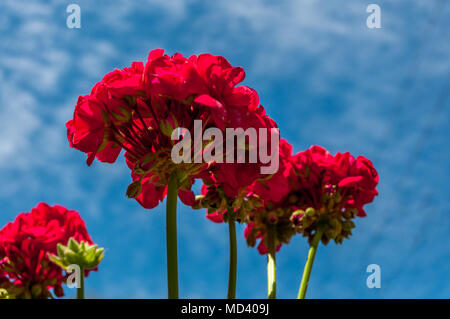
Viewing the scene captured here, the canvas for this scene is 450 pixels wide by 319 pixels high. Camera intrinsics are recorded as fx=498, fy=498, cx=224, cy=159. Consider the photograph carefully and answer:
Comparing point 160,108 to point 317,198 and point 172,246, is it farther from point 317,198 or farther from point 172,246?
point 317,198

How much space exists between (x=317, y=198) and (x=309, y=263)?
29 centimetres

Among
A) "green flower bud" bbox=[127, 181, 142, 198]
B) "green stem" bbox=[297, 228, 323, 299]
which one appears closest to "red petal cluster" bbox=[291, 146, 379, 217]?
"green stem" bbox=[297, 228, 323, 299]

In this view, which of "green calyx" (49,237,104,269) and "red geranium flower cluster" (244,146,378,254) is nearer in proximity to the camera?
"green calyx" (49,237,104,269)

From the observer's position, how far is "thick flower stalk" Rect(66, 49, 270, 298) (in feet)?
4.02

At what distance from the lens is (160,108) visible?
126 centimetres

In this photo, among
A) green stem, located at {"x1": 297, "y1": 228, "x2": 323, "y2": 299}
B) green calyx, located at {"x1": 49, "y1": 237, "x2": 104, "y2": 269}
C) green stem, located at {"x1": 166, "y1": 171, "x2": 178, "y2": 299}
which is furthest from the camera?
green stem, located at {"x1": 297, "y1": 228, "x2": 323, "y2": 299}

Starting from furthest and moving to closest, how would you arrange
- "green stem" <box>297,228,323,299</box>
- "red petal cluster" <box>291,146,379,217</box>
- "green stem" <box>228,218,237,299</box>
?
"red petal cluster" <box>291,146,379,217</box> < "green stem" <box>297,228,323,299</box> < "green stem" <box>228,218,237,299</box>

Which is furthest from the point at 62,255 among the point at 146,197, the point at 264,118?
the point at 264,118

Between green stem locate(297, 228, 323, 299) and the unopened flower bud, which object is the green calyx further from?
the unopened flower bud

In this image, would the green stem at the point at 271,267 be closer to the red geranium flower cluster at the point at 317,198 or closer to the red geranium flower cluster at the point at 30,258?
the red geranium flower cluster at the point at 317,198

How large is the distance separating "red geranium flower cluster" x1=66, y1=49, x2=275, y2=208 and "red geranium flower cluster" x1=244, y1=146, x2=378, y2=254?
765 mm

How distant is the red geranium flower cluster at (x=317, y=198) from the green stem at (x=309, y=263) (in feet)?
0.17
